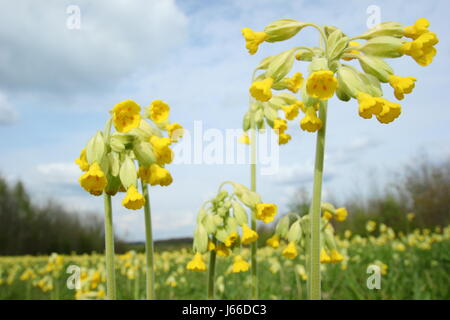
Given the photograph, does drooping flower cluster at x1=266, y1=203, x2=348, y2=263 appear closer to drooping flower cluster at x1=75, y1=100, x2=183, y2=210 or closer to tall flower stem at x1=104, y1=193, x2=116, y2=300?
drooping flower cluster at x1=75, y1=100, x2=183, y2=210

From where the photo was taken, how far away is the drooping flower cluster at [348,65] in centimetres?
193

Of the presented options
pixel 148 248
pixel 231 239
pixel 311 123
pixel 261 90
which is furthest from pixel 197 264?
pixel 311 123

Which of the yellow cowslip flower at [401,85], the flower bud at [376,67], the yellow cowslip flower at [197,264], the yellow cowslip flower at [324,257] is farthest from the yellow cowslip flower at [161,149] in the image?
the yellow cowslip flower at [324,257]

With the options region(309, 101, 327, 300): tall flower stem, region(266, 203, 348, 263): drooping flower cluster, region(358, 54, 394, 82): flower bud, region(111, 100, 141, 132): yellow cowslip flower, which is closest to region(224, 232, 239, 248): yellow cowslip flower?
region(266, 203, 348, 263): drooping flower cluster

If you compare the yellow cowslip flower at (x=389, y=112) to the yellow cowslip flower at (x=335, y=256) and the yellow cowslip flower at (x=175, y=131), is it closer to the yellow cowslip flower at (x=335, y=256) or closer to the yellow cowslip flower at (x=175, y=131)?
the yellow cowslip flower at (x=175, y=131)

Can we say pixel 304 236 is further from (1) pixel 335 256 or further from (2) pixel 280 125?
(2) pixel 280 125

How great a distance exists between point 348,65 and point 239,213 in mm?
1193

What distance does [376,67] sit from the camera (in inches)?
82.8

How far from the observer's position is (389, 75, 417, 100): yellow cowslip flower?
2.10m

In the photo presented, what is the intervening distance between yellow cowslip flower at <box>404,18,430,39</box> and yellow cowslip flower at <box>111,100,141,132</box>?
1.45m

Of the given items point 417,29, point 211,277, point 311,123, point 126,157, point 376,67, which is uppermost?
point 417,29

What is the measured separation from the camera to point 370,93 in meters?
2.05

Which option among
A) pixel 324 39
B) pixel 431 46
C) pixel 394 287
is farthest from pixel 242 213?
pixel 394 287
